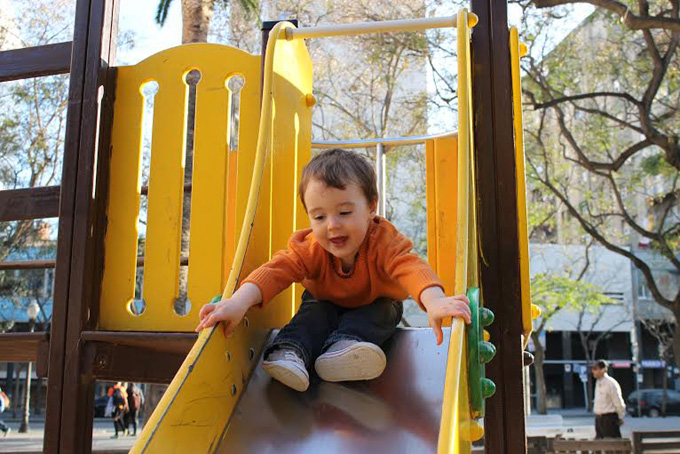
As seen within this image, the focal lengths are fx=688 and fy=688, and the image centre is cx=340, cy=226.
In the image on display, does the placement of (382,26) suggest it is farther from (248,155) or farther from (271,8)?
(271,8)

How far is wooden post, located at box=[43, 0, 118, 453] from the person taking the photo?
303cm

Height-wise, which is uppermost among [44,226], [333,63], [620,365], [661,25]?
[333,63]

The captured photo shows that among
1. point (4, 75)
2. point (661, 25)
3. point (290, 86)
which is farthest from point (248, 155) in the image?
point (661, 25)

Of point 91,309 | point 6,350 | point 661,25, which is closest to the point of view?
point 91,309

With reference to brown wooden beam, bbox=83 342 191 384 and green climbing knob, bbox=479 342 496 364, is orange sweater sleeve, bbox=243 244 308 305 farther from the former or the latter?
brown wooden beam, bbox=83 342 191 384

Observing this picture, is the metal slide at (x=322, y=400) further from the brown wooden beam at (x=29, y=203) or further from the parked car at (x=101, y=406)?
the parked car at (x=101, y=406)

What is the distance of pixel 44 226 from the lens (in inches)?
536

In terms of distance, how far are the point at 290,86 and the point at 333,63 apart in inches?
460

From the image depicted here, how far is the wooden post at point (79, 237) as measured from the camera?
3.03 m

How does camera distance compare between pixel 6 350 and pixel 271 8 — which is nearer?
pixel 6 350

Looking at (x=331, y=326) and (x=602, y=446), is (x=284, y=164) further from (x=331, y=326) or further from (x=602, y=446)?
(x=602, y=446)

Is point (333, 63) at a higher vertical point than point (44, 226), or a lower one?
higher

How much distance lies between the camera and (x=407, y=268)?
2.23m

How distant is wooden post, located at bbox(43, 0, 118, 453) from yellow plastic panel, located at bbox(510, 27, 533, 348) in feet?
6.27
